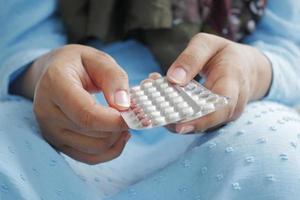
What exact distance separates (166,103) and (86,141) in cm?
11

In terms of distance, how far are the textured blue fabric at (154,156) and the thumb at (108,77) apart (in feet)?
0.26

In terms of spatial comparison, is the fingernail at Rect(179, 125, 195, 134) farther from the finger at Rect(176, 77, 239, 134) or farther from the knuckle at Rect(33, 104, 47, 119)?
the knuckle at Rect(33, 104, 47, 119)

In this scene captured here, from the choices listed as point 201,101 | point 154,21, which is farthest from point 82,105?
point 154,21

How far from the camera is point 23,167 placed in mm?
505

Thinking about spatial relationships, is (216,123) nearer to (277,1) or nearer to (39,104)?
(39,104)

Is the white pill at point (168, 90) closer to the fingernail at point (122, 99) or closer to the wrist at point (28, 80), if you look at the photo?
the fingernail at point (122, 99)

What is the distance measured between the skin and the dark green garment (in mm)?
123

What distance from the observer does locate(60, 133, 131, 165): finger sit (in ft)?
1.81

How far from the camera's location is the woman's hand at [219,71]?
525 mm

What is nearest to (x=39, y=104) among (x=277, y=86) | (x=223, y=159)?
(x=223, y=159)

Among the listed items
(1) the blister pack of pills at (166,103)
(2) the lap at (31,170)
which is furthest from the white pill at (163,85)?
(2) the lap at (31,170)

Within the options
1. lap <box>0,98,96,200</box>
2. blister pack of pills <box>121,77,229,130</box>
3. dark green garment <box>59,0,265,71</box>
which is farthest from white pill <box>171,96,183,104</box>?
dark green garment <box>59,0,265,71</box>

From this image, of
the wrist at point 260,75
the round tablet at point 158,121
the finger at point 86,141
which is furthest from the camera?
the wrist at point 260,75

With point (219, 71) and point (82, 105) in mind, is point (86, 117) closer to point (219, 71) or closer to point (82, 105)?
point (82, 105)
